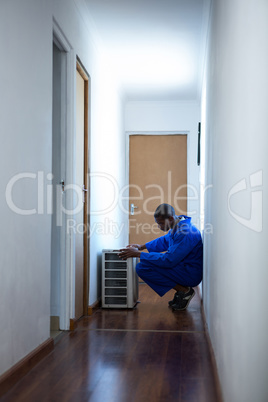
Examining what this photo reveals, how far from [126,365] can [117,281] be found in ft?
6.60

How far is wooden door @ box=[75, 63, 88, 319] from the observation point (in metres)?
4.00

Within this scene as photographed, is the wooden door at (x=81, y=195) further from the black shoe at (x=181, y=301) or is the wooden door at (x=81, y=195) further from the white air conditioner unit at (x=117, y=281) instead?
the black shoe at (x=181, y=301)

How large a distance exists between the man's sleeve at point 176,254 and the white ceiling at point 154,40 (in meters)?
1.91

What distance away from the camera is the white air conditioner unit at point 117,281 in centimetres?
473

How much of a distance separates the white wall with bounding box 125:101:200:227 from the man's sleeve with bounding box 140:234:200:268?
2336mm

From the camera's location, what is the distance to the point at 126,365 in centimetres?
277

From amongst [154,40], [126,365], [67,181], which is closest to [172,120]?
[154,40]

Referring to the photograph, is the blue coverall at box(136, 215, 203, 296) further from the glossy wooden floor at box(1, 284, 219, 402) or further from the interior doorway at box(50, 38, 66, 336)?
the interior doorway at box(50, 38, 66, 336)

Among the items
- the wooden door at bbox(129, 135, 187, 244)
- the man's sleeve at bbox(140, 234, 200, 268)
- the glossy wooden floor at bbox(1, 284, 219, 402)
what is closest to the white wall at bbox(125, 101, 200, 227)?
the wooden door at bbox(129, 135, 187, 244)

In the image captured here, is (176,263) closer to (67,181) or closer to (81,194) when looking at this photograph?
(81,194)

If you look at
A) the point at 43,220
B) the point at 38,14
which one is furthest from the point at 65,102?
the point at 43,220

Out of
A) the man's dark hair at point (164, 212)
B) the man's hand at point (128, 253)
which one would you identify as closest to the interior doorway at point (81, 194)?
the man's hand at point (128, 253)

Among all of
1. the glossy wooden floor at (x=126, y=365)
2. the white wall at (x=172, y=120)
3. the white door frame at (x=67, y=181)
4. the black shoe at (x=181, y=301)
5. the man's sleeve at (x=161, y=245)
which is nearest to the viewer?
the glossy wooden floor at (x=126, y=365)

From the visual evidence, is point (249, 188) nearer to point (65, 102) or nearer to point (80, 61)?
point (65, 102)
